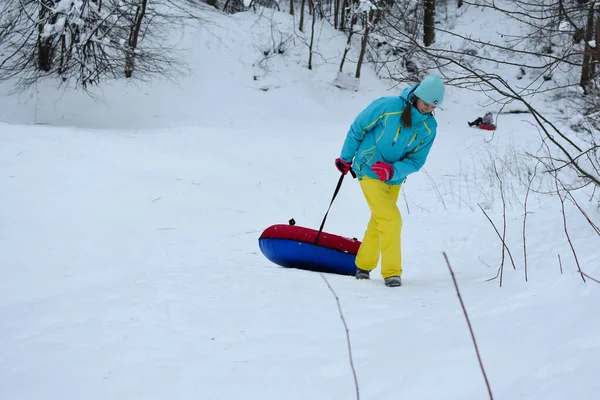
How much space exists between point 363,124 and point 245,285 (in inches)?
58.4

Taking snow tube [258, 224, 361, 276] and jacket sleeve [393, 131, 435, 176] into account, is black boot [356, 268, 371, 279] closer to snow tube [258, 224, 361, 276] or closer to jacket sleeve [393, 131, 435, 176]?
snow tube [258, 224, 361, 276]

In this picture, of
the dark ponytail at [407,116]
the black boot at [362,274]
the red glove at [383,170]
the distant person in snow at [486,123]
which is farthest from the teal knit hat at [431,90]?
the distant person in snow at [486,123]

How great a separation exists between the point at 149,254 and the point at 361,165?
2629 mm

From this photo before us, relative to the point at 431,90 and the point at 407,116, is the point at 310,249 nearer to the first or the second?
the point at 407,116

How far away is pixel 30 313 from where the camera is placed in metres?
3.43

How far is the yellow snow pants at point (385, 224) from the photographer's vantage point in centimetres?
401

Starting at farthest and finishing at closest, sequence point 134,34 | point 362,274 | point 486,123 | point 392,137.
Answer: point 134,34 → point 486,123 → point 362,274 → point 392,137

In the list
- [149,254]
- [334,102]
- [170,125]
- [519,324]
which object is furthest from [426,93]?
[334,102]

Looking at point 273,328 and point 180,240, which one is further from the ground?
point 273,328

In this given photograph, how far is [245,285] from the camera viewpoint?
4.00m

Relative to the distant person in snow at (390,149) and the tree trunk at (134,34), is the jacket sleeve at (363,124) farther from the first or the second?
the tree trunk at (134,34)

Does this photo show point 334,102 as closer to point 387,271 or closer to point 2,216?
point 2,216

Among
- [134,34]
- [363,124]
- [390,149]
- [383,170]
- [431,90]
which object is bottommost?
[383,170]

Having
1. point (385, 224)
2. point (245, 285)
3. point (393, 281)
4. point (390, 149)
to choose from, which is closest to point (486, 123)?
point (390, 149)
